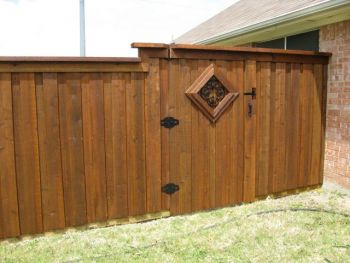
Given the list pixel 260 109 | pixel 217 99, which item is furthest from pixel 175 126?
pixel 260 109

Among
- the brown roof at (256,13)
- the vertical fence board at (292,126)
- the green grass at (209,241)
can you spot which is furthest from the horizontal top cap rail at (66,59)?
the brown roof at (256,13)

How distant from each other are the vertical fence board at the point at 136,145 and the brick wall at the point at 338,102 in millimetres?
2987

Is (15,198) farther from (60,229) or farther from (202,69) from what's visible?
(202,69)

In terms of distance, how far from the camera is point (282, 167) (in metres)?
5.00

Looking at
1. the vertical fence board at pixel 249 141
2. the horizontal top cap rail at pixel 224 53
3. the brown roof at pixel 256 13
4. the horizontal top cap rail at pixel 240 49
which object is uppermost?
the brown roof at pixel 256 13

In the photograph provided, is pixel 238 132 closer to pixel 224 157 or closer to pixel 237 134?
pixel 237 134

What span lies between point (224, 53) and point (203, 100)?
26.7 inches

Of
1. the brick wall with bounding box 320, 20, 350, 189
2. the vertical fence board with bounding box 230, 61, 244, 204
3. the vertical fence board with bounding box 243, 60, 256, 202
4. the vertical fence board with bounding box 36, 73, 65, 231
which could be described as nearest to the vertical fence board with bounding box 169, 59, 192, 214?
the vertical fence board with bounding box 230, 61, 244, 204

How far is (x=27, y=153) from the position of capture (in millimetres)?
3582

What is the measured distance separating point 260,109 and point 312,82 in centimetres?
105

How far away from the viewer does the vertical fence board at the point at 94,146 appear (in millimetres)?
3754

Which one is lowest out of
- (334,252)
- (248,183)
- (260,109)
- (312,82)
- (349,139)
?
(334,252)

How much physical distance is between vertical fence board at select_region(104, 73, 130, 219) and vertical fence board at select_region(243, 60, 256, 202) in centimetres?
170

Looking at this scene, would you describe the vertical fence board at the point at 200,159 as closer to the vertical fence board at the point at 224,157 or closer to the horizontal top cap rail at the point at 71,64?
the vertical fence board at the point at 224,157
